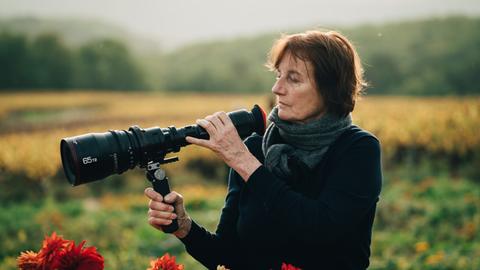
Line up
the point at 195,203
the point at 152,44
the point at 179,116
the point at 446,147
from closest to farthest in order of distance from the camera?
the point at 195,203 < the point at 446,147 < the point at 179,116 < the point at 152,44

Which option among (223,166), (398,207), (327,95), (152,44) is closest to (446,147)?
(398,207)

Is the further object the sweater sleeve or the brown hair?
the brown hair

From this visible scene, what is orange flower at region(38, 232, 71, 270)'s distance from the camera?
1.50 m

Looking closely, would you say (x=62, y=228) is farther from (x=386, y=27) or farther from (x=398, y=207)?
(x=386, y=27)

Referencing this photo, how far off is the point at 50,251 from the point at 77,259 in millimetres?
83

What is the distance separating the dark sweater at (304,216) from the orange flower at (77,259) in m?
0.57

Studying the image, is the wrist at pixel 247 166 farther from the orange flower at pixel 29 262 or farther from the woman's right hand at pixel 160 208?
the orange flower at pixel 29 262

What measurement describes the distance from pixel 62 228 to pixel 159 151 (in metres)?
5.17

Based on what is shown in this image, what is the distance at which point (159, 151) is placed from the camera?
2020 millimetres


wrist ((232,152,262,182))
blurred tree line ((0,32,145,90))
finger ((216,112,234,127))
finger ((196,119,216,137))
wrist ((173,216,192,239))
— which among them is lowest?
blurred tree line ((0,32,145,90))

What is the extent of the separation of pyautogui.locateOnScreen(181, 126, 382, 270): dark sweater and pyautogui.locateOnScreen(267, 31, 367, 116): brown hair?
0.13 meters

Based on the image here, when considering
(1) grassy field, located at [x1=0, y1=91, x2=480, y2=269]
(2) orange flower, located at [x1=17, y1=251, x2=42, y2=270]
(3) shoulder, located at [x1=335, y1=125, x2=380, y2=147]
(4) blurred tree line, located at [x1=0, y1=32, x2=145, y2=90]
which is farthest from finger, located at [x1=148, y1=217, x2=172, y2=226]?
(4) blurred tree line, located at [x1=0, y1=32, x2=145, y2=90]

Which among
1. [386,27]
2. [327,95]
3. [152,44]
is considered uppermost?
[327,95]

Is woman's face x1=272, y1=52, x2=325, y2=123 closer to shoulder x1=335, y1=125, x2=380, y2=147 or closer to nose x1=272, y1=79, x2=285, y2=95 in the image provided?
nose x1=272, y1=79, x2=285, y2=95
